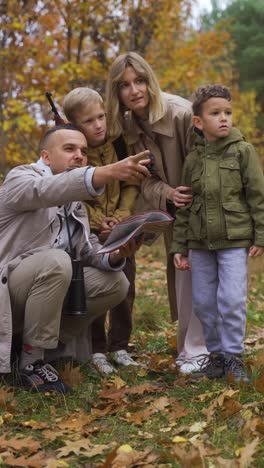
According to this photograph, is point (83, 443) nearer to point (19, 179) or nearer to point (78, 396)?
point (78, 396)

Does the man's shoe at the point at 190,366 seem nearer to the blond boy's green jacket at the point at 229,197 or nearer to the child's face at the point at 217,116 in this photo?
the blond boy's green jacket at the point at 229,197

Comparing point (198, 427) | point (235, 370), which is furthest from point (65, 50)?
point (198, 427)

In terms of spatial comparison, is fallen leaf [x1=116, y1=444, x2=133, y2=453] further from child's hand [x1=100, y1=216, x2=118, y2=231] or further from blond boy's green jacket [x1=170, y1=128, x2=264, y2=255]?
child's hand [x1=100, y1=216, x2=118, y2=231]

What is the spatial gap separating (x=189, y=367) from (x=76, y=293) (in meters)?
0.94

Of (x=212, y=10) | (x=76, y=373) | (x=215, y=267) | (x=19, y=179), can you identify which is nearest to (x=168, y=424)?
(x=76, y=373)

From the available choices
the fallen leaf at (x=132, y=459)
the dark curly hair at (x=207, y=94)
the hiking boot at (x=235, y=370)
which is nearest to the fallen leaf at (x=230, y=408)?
the hiking boot at (x=235, y=370)

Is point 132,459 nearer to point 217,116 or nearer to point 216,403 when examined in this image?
point 216,403

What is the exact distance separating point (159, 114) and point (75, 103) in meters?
0.57

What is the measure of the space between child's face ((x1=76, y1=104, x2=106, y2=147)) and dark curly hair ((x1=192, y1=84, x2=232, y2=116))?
0.66 m

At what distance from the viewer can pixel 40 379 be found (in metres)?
4.38

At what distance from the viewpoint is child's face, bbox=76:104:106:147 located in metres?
4.91

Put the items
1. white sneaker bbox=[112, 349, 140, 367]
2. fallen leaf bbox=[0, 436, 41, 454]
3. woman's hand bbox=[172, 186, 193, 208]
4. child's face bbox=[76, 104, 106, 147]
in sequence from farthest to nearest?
white sneaker bbox=[112, 349, 140, 367]
child's face bbox=[76, 104, 106, 147]
woman's hand bbox=[172, 186, 193, 208]
fallen leaf bbox=[0, 436, 41, 454]

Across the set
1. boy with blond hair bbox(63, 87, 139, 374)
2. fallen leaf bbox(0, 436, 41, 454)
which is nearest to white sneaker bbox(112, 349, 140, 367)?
boy with blond hair bbox(63, 87, 139, 374)

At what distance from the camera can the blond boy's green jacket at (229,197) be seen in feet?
14.7
